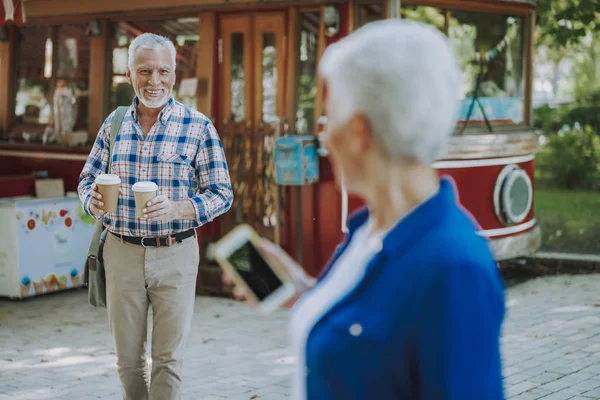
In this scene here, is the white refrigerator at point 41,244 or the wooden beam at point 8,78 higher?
the wooden beam at point 8,78

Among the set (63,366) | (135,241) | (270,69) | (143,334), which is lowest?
(63,366)

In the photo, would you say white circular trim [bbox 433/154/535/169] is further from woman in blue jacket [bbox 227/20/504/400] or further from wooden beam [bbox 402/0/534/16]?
woman in blue jacket [bbox 227/20/504/400]

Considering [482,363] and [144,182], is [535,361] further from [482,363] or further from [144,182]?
[482,363]

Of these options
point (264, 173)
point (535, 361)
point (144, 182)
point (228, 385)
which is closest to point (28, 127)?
point (264, 173)

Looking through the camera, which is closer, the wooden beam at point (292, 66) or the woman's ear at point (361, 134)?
the woman's ear at point (361, 134)

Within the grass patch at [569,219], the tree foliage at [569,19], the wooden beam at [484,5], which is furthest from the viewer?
the grass patch at [569,219]

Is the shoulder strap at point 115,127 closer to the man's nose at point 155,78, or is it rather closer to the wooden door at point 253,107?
the man's nose at point 155,78

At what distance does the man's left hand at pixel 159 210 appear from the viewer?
3.95 meters

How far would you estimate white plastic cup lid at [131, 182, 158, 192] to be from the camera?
393 centimetres

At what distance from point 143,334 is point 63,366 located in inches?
103

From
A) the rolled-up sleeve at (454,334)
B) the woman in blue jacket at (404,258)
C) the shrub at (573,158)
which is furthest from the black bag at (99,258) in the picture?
the shrub at (573,158)

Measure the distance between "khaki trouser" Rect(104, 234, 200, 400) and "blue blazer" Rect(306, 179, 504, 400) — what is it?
2.46m

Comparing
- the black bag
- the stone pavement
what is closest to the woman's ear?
the black bag

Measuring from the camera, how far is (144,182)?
4031 millimetres
